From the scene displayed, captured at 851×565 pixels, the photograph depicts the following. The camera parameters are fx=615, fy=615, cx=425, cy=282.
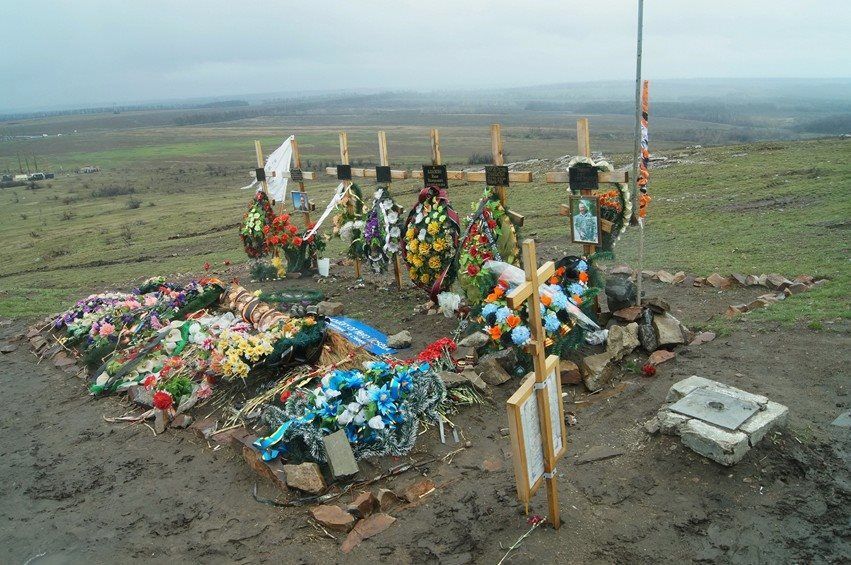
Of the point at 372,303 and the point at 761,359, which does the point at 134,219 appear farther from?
the point at 761,359

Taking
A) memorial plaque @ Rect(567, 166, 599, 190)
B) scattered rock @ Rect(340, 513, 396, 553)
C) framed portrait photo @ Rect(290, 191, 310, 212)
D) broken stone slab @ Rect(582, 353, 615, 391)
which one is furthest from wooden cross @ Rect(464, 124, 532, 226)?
framed portrait photo @ Rect(290, 191, 310, 212)

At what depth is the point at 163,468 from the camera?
6137mm

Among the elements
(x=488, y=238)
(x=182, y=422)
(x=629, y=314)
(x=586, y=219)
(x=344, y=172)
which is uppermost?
(x=344, y=172)

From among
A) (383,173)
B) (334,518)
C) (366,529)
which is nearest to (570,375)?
(366,529)

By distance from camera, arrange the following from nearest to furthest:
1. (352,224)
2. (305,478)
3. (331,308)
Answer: (305,478) < (331,308) < (352,224)

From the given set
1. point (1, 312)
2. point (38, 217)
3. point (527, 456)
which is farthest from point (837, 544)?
point (38, 217)

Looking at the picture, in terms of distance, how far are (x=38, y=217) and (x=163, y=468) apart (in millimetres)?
30826

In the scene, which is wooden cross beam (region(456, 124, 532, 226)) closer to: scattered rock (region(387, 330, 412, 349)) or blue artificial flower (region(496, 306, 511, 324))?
blue artificial flower (region(496, 306, 511, 324))

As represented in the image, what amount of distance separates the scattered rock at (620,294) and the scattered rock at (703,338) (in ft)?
2.72

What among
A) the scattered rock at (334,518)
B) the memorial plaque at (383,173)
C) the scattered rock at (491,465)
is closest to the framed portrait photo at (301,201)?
the memorial plaque at (383,173)

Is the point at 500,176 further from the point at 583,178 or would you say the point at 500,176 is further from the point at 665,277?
the point at 665,277

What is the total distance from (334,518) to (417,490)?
2.40ft

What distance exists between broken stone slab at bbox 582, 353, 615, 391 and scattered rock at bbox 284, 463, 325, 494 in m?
2.96

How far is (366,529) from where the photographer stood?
4707mm
